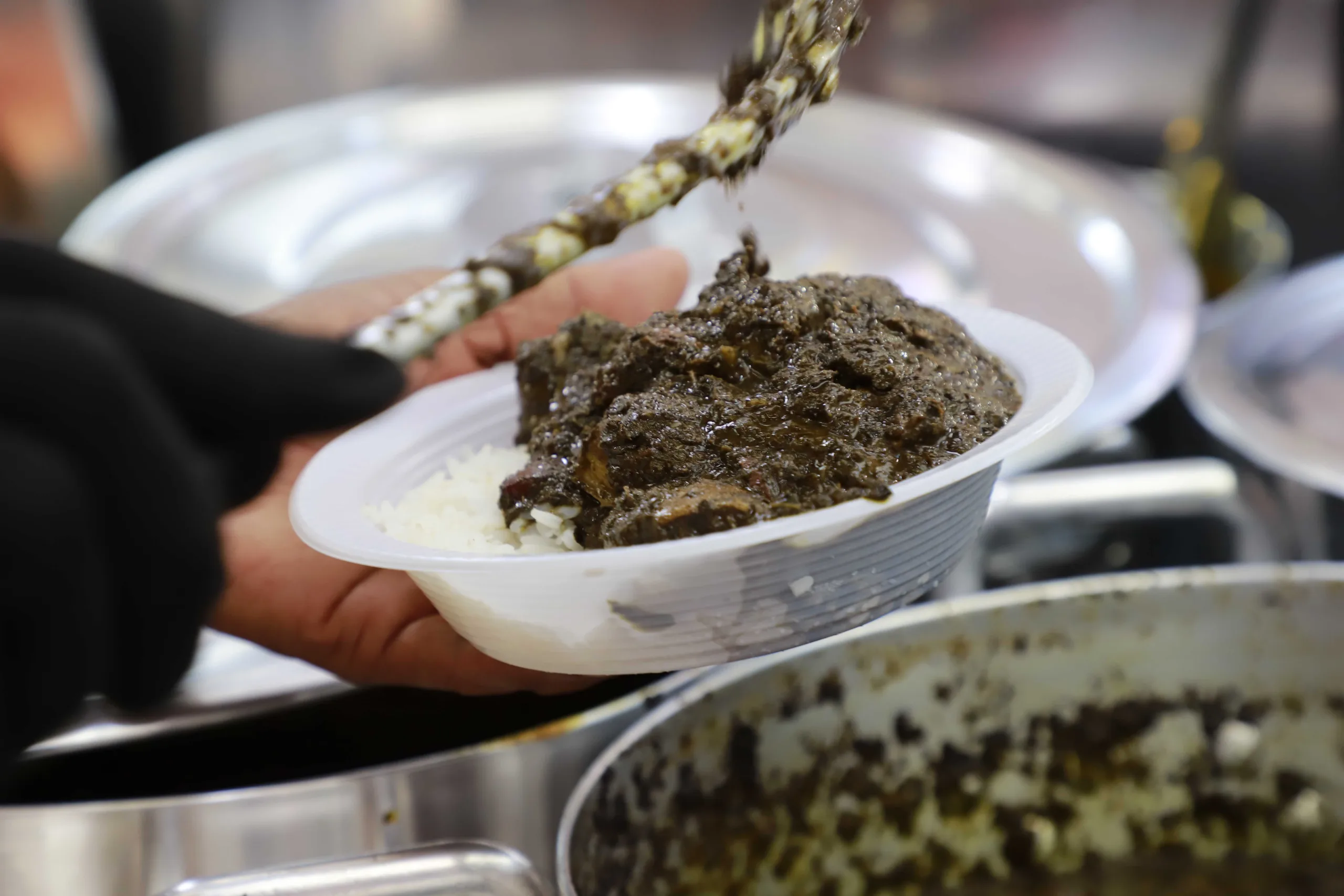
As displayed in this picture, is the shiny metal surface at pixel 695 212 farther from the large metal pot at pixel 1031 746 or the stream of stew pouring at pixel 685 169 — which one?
the large metal pot at pixel 1031 746

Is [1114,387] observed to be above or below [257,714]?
above

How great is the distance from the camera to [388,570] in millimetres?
485

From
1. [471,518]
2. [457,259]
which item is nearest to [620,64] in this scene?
[457,259]

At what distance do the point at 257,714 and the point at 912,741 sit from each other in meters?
0.37

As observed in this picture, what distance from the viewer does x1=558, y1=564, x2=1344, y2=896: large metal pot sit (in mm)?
629

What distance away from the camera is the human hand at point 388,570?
466mm

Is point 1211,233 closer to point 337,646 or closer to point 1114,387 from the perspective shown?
point 1114,387

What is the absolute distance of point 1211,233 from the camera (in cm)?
138

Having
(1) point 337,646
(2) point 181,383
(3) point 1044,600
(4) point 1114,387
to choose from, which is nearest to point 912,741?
(3) point 1044,600

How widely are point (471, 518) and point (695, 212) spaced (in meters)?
0.17

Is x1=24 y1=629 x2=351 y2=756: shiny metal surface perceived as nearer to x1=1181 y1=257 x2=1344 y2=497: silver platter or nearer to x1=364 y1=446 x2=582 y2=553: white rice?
x1=364 y1=446 x2=582 y2=553: white rice

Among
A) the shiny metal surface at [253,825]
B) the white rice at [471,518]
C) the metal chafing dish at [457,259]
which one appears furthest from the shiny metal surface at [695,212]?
the shiny metal surface at [253,825]

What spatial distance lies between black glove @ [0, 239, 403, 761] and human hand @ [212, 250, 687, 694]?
0.06 ft

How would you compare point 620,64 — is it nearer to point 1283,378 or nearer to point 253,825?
point 1283,378
